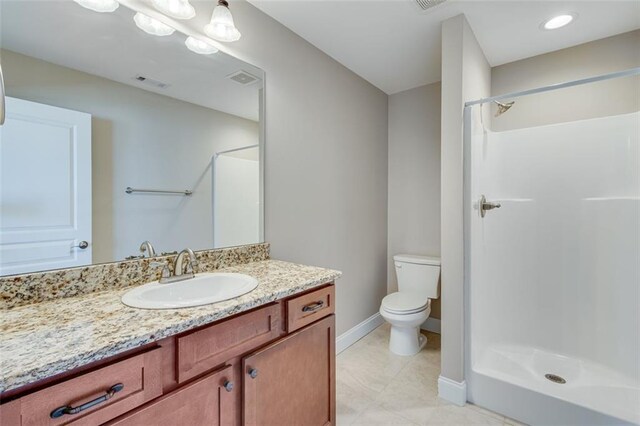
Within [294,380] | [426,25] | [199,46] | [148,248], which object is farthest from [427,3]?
[294,380]

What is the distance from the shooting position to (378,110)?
287cm

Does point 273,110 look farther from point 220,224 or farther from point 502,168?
point 502,168

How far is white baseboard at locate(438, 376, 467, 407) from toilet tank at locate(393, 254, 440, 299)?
0.78 metres

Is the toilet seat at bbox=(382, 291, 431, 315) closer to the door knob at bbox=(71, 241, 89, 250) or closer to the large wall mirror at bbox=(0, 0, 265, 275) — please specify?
the large wall mirror at bbox=(0, 0, 265, 275)

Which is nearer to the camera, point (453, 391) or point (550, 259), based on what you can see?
point (453, 391)

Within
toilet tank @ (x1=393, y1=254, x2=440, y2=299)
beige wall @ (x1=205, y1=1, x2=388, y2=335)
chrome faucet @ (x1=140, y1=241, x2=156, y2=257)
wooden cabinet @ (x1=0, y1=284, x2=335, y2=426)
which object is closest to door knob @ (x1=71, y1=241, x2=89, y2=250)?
chrome faucet @ (x1=140, y1=241, x2=156, y2=257)

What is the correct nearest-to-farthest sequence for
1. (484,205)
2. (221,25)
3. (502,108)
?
(221,25)
(484,205)
(502,108)

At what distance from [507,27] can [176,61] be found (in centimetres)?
199

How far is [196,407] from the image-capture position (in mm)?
881

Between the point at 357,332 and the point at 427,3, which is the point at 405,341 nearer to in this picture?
the point at 357,332

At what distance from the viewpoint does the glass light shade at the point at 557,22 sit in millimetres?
1792

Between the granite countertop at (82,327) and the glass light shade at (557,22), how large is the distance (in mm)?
2224

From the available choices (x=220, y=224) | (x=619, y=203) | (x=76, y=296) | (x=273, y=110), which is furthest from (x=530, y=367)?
(x=76, y=296)

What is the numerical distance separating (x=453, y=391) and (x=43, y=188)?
2.23 m
